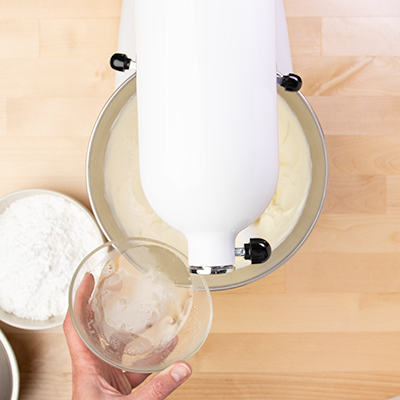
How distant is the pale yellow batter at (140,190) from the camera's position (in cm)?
46

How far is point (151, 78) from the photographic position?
12.6 inches

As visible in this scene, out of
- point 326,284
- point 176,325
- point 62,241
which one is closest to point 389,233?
point 326,284

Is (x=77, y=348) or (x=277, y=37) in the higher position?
(x=277, y=37)

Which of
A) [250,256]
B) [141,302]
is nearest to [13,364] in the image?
[141,302]

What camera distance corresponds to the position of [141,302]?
17.6 inches

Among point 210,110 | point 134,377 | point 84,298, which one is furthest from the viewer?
point 134,377

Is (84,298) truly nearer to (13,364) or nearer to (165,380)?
(165,380)

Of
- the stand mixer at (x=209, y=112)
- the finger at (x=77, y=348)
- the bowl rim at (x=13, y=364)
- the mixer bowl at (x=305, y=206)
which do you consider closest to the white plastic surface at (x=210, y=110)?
the stand mixer at (x=209, y=112)

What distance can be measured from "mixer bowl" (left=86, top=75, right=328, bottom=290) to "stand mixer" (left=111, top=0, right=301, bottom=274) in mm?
110

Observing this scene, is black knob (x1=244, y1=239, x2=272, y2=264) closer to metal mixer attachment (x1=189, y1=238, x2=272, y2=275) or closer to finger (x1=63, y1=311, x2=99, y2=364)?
metal mixer attachment (x1=189, y1=238, x2=272, y2=275)

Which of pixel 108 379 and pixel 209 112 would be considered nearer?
pixel 209 112

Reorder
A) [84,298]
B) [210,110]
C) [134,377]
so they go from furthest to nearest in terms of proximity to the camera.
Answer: [134,377], [84,298], [210,110]

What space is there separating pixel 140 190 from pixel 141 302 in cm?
15

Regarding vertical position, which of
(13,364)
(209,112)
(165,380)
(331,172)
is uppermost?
(209,112)
